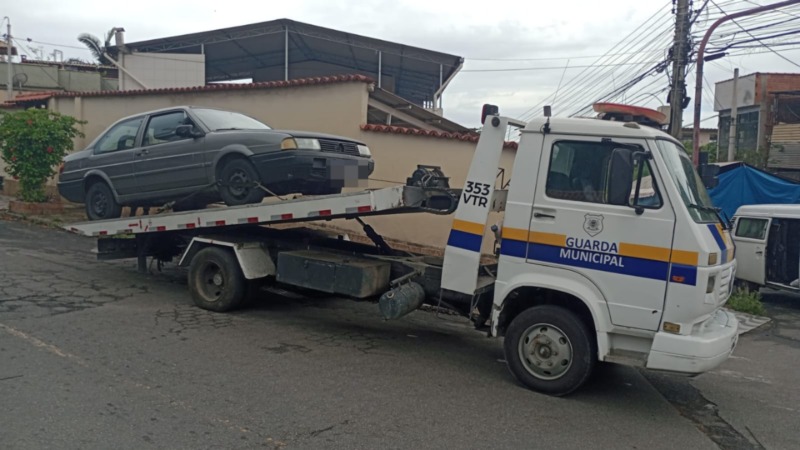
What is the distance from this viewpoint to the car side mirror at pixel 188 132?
7785 mm

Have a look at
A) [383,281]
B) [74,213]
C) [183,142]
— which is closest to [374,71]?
[74,213]

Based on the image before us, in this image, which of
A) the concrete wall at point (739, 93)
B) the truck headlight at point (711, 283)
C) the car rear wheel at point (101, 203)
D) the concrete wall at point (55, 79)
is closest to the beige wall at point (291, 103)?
the car rear wheel at point (101, 203)

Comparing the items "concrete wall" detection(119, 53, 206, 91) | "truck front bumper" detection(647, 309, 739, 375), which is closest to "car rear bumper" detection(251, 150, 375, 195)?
"truck front bumper" detection(647, 309, 739, 375)

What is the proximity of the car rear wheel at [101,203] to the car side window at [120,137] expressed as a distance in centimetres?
51

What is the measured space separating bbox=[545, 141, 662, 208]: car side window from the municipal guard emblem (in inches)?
5.2

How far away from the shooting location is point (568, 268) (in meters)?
5.30

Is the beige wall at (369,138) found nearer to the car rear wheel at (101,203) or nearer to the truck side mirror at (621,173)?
the car rear wheel at (101,203)

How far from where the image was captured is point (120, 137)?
8719 millimetres

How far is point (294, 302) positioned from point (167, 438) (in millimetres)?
4487

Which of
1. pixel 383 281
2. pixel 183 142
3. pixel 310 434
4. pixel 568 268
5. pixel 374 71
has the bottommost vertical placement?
pixel 310 434

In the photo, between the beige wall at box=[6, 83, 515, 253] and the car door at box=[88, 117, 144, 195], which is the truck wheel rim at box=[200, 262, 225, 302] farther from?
the beige wall at box=[6, 83, 515, 253]

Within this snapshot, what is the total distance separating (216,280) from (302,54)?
15805 mm

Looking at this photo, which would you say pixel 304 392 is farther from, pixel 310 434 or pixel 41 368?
pixel 41 368

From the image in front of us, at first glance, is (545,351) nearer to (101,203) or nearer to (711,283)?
(711,283)
